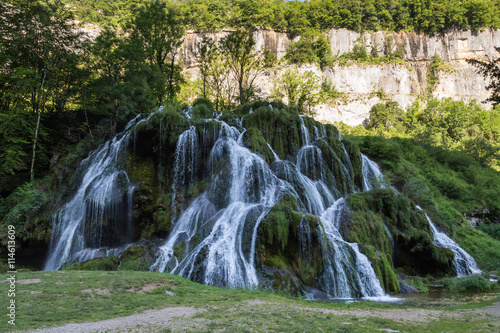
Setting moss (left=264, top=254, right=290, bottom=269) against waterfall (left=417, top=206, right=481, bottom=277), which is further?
waterfall (left=417, top=206, right=481, bottom=277)

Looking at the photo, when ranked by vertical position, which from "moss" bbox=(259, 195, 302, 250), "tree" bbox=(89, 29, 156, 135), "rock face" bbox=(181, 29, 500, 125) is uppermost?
"rock face" bbox=(181, 29, 500, 125)

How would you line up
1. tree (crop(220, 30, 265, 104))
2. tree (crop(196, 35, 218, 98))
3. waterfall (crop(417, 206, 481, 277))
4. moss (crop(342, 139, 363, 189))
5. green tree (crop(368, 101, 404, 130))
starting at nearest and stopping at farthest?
1. waterfall (crop(417, 206, 481, 277))
2. moss (crop(342, 139, 363, 189))
3. tree (crop(220, 30, 265, 104))
4. tree (crop(196, 35, 218, 98))
5. green tree (crop(368, 101, 404, 130))

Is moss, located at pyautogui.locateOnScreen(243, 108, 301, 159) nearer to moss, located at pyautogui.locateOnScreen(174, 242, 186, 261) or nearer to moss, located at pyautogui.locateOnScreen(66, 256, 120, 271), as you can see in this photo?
moss, located at pyautogui.locateOnScreen(174, 242, 186, 261)

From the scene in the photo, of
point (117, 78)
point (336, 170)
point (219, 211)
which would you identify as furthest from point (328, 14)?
point (219, 211)

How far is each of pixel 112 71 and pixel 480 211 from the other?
33.2m

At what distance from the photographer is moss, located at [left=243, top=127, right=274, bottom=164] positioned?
1766 centimetres

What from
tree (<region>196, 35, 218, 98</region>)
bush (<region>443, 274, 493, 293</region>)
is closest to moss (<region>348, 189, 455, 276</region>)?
bush (<region>443, 274, 493, 293</region>)

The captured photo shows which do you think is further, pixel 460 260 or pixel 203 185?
pixel 203 185

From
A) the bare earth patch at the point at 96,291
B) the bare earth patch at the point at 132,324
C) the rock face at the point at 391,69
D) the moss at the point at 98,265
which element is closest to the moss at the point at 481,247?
the bare earth patch at the point at 132,324

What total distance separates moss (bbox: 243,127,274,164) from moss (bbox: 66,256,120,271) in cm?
944

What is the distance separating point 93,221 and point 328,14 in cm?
7625

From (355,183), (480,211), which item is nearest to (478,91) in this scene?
(480,211)

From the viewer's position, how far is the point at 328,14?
73125mm

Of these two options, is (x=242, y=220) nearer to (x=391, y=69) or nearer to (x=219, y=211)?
(x=219, y=211)
